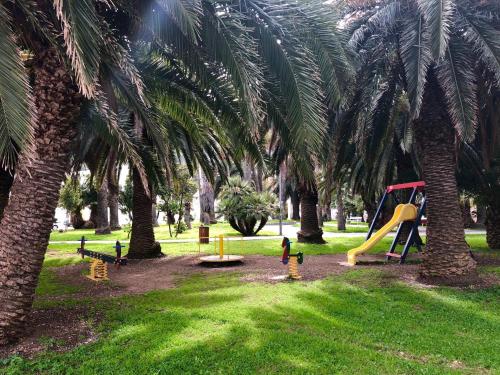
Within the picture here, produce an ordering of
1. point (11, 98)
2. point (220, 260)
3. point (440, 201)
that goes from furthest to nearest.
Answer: point (220, 260)
point (440, 201)
point (11, 98)

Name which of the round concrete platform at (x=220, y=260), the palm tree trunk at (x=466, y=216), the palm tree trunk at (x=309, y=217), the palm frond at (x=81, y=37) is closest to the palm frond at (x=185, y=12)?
the palm frond at (x=81, y=37)

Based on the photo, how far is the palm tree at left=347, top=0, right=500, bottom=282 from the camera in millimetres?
8812

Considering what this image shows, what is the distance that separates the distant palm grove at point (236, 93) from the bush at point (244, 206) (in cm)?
881

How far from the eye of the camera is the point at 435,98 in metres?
10.3

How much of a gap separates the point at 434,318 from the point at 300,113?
4.00 metres

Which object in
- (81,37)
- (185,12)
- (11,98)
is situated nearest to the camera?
(11,98)

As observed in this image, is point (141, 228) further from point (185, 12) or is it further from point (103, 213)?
point (103, 213)

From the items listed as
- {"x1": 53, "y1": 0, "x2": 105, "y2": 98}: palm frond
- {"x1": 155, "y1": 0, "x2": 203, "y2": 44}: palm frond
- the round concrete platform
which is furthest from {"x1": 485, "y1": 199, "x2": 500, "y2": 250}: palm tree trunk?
{"x1": 53, "y1": 0, "x2": 105, "y2": 98}: palm frond

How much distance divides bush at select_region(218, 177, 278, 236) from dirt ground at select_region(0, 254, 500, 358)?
30.2 feet

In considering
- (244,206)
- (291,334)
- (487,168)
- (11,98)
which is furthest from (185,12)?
(244,206)

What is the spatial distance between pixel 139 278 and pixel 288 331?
6.10 m

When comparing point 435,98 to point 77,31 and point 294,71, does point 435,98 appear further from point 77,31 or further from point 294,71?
point 77,31

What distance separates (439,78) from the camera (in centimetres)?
923

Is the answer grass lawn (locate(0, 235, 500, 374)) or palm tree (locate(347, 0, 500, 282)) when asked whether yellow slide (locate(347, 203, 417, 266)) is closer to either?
palm tree (locate(347, 0, 500, 282))
